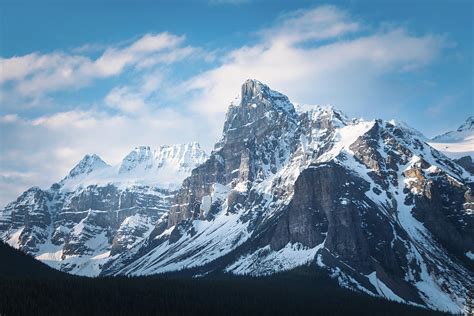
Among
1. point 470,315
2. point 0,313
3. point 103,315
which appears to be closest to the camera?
point 470,315

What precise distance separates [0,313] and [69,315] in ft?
60.2

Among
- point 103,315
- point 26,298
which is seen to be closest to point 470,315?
point 103,315

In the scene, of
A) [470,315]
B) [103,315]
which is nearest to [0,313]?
[103,315]

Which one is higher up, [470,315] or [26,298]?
[26,298]

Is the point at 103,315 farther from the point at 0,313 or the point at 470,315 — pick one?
the point at 470,315

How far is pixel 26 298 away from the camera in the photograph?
19988 centimetres

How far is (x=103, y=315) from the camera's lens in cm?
19975

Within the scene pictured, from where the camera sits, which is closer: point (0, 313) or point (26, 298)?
point (0, 313)

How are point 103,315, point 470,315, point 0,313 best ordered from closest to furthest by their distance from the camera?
point 470,315 < point 0,313 < point 103,315

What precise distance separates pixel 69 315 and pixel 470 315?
370 feet

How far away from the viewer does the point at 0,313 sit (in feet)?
604

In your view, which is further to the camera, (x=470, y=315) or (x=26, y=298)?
(x=26, y=298)

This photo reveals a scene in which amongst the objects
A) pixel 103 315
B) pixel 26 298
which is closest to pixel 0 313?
pixel 26 298

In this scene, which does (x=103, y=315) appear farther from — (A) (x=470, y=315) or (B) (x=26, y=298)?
(A) (x=470, y=315)
